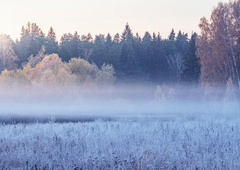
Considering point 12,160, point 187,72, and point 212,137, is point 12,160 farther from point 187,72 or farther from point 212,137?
point 187,72

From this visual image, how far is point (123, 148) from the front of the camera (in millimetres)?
8938

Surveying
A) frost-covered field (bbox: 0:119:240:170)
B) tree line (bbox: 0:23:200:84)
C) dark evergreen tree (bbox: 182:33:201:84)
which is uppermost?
tree line (bbox: 0:23:200:84)

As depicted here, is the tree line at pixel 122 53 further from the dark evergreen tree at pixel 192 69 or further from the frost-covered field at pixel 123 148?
the frost-covered field at pixel 123 148

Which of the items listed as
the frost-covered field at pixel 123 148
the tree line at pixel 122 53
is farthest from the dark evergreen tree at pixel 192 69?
the frost-covered field at pixel 123 148

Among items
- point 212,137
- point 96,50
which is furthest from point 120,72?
point 212,137

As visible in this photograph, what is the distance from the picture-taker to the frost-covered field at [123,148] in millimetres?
7648

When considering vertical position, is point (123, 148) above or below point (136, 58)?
below

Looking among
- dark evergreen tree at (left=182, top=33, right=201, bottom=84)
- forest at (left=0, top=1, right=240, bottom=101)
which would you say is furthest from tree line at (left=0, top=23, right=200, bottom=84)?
dark evergreen tree at (left=182, top=33, right=201, bottom=84)

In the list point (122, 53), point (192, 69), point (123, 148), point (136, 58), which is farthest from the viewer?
point (136, 58)

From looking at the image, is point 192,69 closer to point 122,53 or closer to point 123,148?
point 122,53

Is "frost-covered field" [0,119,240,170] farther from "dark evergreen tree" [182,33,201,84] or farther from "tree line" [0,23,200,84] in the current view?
"tree line" [0,23,200,84]

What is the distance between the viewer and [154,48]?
10794cm

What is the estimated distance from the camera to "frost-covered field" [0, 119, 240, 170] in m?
7.65

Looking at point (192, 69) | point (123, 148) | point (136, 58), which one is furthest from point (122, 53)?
point (123, 148)
